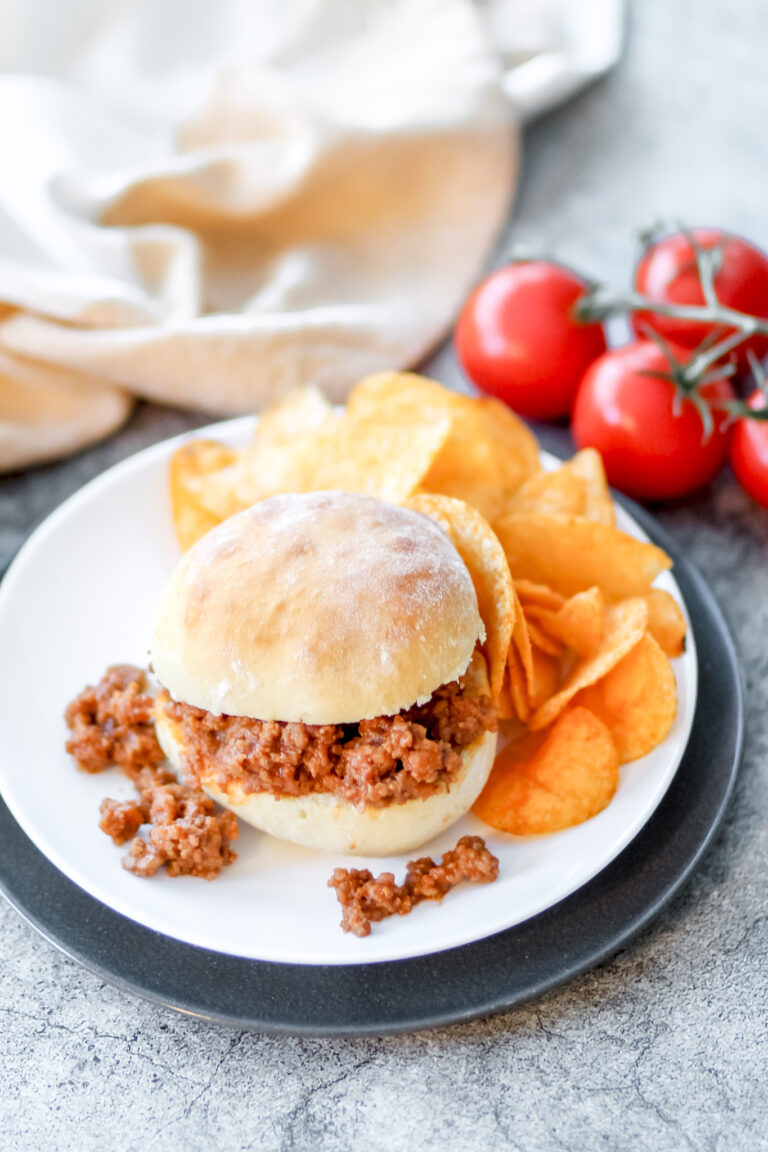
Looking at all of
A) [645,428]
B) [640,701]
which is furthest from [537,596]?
[645,428]

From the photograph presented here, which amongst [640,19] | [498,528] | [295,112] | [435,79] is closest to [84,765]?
[498,528]

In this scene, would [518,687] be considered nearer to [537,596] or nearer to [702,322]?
[537,596]

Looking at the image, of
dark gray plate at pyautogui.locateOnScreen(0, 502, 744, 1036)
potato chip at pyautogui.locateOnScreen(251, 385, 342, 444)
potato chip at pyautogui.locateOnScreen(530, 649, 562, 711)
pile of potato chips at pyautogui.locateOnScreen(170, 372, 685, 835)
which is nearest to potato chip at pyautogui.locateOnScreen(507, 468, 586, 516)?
pile of potato chips at pyautogui.locateOnScreen(170, 372, 685, 835)

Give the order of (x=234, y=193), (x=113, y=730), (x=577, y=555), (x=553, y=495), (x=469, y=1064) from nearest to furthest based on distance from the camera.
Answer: (x=469, y=1064)
(x=113, y=730)
(x=577, y=555)
(x=553, y=495)
(x=234, y=193)

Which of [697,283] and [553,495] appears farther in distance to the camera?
[697,283]

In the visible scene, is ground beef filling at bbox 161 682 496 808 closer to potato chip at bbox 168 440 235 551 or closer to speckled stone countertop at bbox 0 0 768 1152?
speckled stone countertop at bbox 0 0 768 1152

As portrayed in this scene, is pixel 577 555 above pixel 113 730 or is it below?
above

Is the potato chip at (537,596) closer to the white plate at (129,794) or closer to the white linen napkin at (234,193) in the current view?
the white plate at (129,794)
